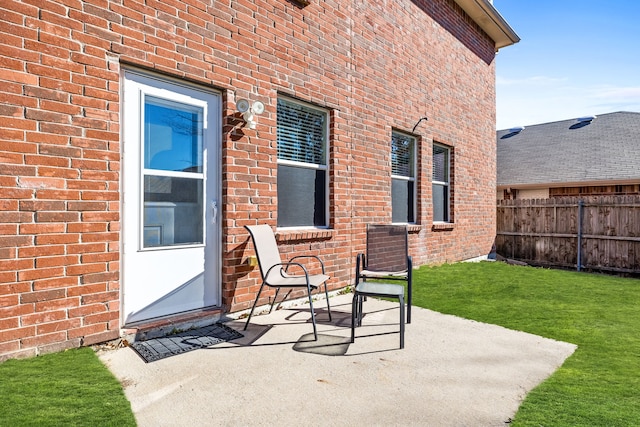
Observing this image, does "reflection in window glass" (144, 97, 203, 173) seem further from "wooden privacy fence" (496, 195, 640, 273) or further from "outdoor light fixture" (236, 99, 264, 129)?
"wooden privacy fence" (496, 195, 640, 273)

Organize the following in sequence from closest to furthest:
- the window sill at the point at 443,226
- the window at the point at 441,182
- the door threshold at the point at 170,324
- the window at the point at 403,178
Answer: the door threshold at the point at 170,324, the window at the point at 403,178, the window sill at the point at 443,226, the window at the point at 441,182

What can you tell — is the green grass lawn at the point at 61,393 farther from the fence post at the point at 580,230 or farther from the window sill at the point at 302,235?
the fence post at the point at 580,230

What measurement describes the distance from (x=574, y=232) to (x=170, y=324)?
32.9 ft

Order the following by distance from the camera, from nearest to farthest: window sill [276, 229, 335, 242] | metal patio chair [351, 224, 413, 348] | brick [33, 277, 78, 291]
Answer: brick [33, 277, 78, 291]
metal patio chair [351, 224, 413, 348]
window sill [276, 229, 335, 242]

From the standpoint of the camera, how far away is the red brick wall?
2791 millimetres

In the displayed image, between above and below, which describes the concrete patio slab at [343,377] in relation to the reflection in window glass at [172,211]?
below

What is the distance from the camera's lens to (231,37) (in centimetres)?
414

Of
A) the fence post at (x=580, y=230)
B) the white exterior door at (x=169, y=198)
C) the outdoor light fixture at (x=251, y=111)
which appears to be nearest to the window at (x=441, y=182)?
the fence post at (x=580, y=230)

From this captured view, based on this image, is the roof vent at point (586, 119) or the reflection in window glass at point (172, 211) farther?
the roof vent at point (586, 119)

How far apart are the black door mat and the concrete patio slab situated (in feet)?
0.32

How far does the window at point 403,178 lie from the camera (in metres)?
7.09

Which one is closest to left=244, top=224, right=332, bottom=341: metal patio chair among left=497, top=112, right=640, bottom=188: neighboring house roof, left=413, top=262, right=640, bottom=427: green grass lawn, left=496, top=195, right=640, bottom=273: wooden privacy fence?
left=413, top=262, right=640, bottom=427: green grass lawn

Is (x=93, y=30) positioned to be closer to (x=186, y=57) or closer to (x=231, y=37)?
(x=186, y=57)

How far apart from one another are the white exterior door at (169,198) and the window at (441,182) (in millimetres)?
5592
